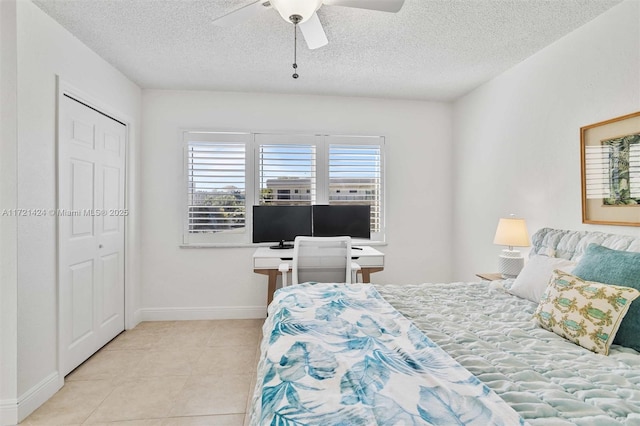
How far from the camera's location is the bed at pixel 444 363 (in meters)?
0.81

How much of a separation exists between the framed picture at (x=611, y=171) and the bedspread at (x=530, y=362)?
0.92m

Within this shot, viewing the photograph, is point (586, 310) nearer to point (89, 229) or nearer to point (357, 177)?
point (357, 177)

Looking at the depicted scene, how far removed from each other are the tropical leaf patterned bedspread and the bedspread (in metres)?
0.10

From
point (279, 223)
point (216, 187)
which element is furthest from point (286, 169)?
point (216, 187)

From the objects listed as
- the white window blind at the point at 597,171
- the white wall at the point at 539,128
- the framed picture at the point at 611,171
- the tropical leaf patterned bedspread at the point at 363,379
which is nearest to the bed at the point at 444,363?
the tropical leaf patterned bedspread at the point at 363,379

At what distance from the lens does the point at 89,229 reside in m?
2.67

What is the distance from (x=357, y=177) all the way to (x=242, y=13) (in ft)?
7.62

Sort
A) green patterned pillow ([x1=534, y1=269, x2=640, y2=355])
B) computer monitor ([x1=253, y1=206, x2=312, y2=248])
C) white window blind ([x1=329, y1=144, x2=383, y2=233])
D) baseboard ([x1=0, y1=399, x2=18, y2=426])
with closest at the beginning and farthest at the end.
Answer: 1. green patterned pillow ([x1=534, y1=269, x2=640, y2=355])
2. baseboard ([x1=0, y1=399, x2=18, y2=426])
3. computer monitor ([x1=253, y1=206, x2=312, y2=248])
4. white window blind ([x1=329, y1=144, x2=383, y2=233])

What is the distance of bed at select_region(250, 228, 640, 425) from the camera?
81 cm

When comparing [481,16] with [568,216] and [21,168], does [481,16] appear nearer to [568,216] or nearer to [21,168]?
[568,216]

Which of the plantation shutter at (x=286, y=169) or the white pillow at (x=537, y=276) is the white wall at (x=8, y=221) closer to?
the plantation shutter at (x=286, y=169)

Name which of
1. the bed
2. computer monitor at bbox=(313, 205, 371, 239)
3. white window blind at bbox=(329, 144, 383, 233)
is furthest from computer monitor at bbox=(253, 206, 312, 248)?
the bed

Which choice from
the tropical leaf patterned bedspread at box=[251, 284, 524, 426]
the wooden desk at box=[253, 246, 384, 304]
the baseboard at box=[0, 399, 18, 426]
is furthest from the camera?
the wooden desk at box=[253, 246, 384, 304]

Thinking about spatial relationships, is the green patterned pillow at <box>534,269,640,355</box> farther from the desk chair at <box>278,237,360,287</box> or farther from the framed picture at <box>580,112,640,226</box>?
the desk chair at <box>278,237,360,287</box>
